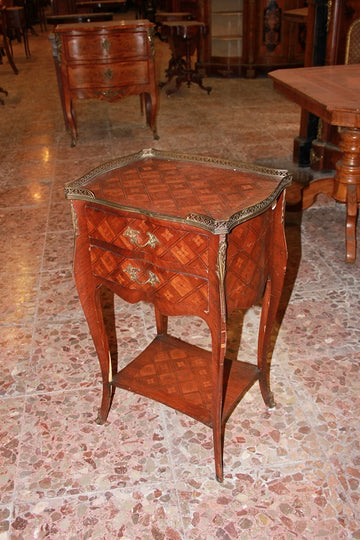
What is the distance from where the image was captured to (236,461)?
5.66 ft

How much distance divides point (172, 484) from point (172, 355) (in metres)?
0.51

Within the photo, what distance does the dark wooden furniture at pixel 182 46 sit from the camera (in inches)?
262

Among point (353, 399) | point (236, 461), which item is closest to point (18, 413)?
point (236, 461)

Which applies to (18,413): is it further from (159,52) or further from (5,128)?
(159,52)

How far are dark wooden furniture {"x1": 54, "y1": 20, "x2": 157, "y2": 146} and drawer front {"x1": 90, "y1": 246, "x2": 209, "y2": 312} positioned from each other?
3.65 meters

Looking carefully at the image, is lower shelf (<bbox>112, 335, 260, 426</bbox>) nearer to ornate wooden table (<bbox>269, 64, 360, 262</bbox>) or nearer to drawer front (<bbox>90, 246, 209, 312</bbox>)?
drawer front (<bbox>90, 246, 209, 312</bbox>)

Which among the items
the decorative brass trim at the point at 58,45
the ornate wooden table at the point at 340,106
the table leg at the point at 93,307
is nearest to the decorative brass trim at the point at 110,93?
the decorative brass trim at the point at 58,45

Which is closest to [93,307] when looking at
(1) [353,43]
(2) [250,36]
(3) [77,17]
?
(1) [353,43]

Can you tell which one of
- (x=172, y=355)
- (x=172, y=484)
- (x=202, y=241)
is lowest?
(x=172, y=484)

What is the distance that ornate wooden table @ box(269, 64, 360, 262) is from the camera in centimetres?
238

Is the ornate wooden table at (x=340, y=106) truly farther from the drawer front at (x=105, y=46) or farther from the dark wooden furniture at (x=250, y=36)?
the dark wooden furniture at (x=250, y=36)

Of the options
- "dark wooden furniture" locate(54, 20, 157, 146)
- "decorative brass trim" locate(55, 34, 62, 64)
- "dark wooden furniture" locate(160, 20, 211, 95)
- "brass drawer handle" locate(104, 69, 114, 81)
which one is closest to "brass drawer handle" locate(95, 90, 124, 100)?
"dark wooden furniture" locate(54, 20, 157, 146)

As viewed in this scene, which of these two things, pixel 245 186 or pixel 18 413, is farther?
pixel 18 413

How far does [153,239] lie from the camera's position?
4.70ft
